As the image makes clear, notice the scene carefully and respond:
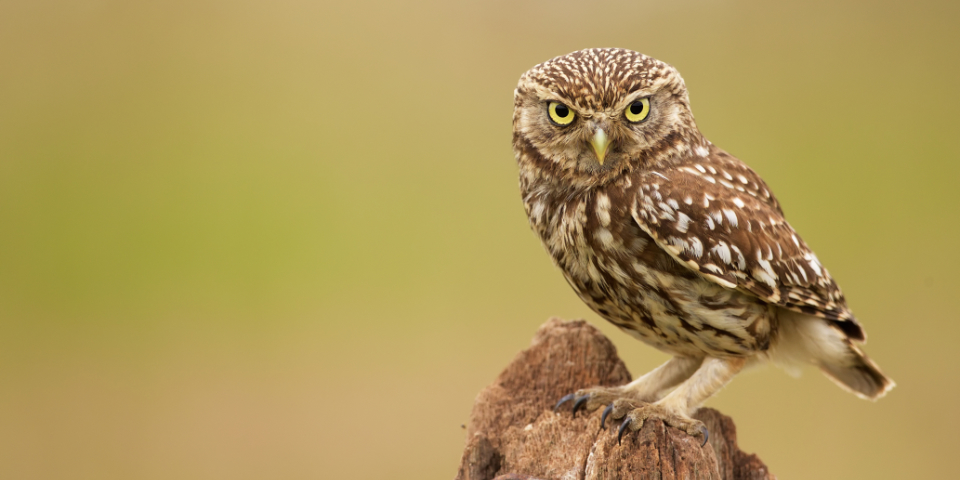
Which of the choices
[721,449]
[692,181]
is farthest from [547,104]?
[721,449]

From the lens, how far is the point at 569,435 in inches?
92.0

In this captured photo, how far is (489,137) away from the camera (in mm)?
6191

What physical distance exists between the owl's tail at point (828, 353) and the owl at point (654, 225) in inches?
1.7

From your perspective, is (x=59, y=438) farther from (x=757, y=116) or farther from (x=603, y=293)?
(x=757, y=116)

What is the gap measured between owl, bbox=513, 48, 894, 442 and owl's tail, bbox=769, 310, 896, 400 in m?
0.04

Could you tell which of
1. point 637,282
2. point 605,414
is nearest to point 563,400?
point 605,414

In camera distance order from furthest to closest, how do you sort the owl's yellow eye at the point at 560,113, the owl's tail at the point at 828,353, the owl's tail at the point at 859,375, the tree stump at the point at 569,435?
the owl's tail at the point at 859,375, the owl's tail at the point at 828,353, the owl's yellow eye at the point at 560,113, the tree stump at the point at 569,435

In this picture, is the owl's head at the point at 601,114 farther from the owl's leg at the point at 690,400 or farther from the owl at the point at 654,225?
the owl's leg at the point at 690,400

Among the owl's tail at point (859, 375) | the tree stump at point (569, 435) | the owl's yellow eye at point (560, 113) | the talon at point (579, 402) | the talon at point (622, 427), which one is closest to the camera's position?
the tree stump at point (569, 435)

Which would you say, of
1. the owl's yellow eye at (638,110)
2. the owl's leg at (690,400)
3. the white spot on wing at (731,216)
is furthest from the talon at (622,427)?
the owl's yellow eye at (638,110)

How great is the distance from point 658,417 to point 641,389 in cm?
43

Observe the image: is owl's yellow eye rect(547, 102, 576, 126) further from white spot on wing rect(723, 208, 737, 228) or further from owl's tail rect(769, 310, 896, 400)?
owl's tail rect(769, 310, 896, 400)

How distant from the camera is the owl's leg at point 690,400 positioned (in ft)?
7.60

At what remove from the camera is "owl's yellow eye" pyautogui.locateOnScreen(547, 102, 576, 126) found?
2.35 m
